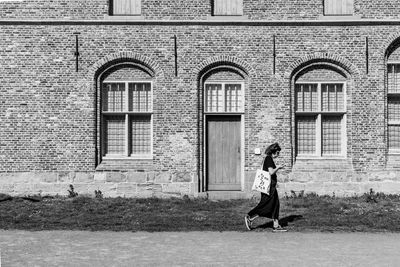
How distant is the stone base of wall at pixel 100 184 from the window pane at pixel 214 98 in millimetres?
2422

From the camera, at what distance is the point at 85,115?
640 inches

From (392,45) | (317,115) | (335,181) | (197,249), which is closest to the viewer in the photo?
(197,249)

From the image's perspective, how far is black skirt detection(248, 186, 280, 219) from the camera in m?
11.2

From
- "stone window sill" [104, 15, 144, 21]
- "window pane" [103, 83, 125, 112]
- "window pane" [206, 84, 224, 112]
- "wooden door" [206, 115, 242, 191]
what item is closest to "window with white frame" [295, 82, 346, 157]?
"wooden door" [206, 115, 242, 191]

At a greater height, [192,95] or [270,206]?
[192,95]

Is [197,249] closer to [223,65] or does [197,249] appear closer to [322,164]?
[322,164]

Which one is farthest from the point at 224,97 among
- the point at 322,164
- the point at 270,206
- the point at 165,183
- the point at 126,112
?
the point at 270,206

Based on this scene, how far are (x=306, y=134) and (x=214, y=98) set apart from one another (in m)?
3.09

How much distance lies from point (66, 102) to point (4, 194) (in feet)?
10.9

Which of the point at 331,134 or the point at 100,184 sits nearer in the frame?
the point at 100,184

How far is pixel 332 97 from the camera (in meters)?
16.7

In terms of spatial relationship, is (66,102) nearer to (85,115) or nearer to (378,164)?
(85,115)

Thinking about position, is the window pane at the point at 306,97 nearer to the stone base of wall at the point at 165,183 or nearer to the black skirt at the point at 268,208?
the stone base of wall at the point at 165,183

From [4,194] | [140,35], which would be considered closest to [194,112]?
[140,35]
